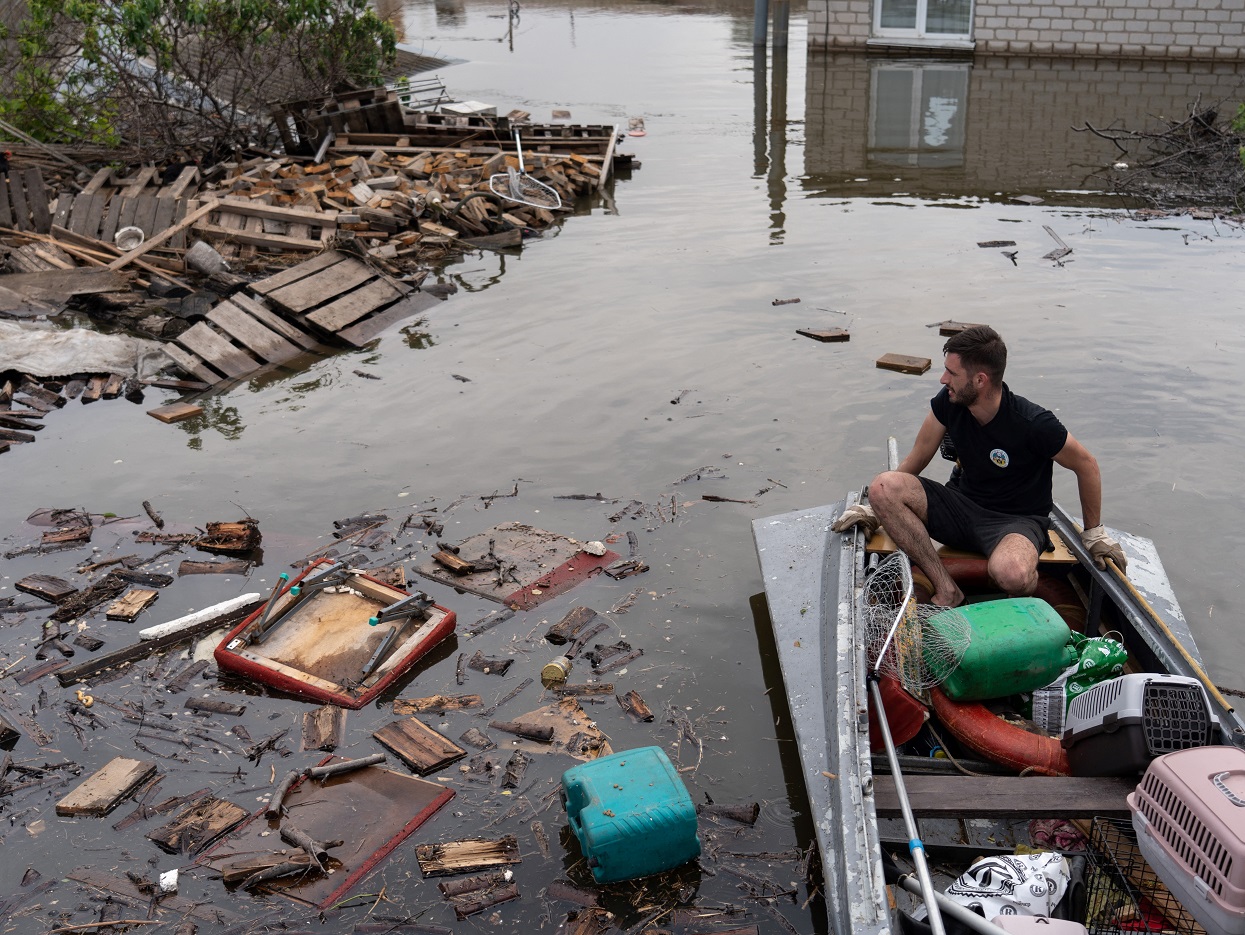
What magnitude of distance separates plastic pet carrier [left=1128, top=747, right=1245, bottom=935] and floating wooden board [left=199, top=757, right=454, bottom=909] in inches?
148

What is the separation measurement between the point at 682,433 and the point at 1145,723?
6.45 m

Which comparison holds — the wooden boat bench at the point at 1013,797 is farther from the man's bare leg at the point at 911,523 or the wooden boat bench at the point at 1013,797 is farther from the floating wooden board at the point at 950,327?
the floating wooden board at the point at 950,327

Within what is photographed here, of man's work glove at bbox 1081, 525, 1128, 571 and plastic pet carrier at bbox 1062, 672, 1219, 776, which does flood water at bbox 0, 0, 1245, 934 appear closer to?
man's work glove at bbox 1081, 525, 1128, 571

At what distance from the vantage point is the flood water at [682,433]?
20.1ft

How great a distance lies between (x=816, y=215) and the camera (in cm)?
1856

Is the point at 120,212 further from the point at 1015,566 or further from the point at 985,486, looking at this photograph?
the point at 1015,566

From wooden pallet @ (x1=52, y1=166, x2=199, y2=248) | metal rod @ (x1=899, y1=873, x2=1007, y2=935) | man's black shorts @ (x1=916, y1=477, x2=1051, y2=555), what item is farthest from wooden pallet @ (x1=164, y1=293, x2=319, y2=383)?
metal rod @ (x1=899, y1=873, x2=1007, y2=935)

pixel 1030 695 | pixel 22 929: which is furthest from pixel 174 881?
pixel 1030 695

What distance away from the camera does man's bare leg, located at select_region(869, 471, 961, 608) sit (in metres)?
6.43

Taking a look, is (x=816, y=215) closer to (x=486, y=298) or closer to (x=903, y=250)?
(x=903, y=250)

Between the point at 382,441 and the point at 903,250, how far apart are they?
9570 millimetres

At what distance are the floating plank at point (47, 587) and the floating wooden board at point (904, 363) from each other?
28.3 feet

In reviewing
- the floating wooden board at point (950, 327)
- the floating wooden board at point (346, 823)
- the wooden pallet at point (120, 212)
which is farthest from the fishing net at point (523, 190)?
the floating wooden board at point (346, 823)

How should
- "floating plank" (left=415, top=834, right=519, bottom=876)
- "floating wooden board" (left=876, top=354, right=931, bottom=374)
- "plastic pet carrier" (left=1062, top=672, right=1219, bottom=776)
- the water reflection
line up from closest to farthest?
"plastic pet carrier" (left=1062, top=672, right=1219, bottom=776)
"floating plank" (left=415, top=834, right=519, bottom=876)
"floating wooden board" (left=876, top=354, right=931, bottom=374)
the water reflection
